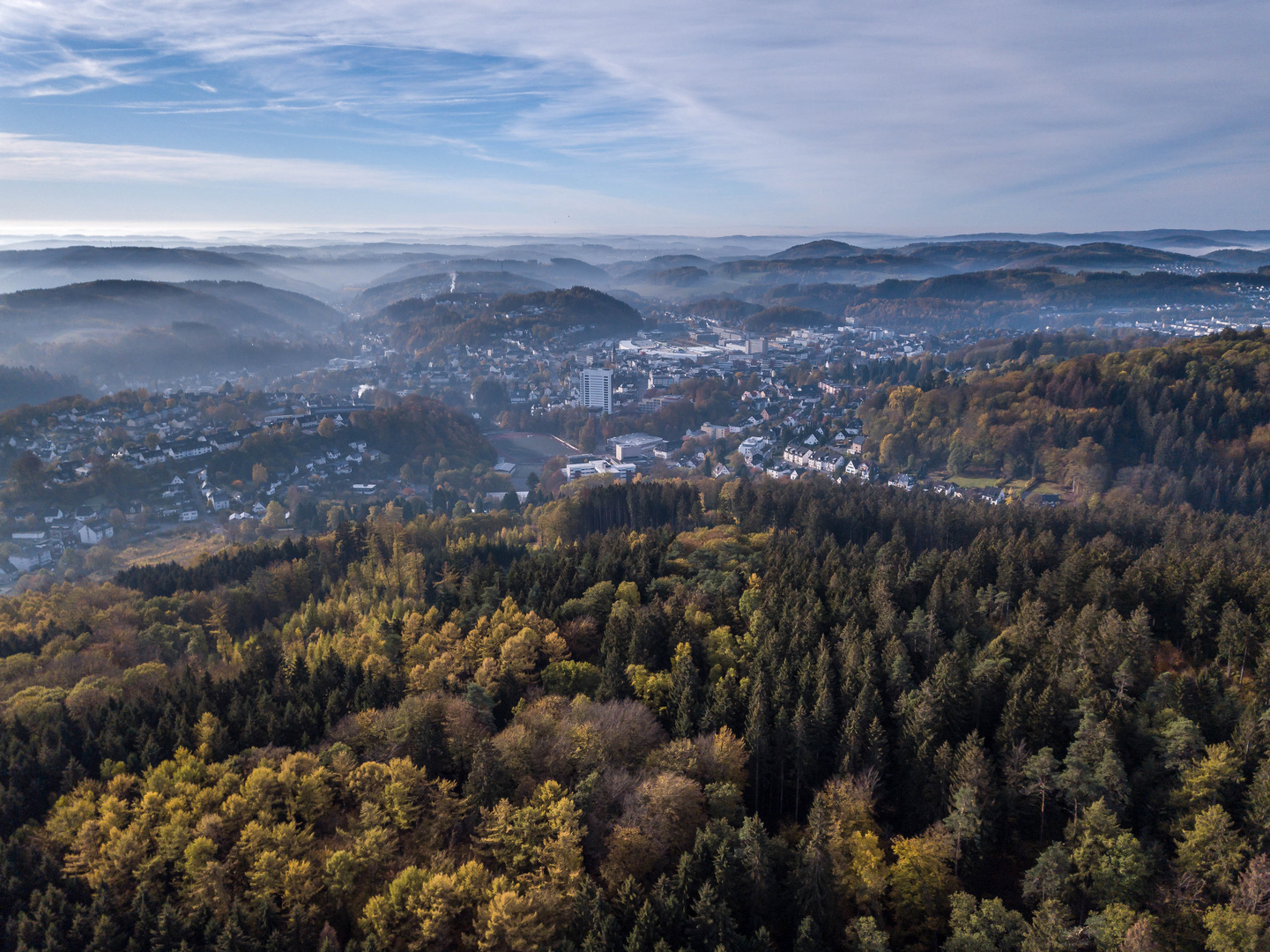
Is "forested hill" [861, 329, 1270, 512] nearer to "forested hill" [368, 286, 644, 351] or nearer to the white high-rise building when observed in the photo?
the white high-rise building

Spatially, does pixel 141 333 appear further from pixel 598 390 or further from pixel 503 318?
pixel 598 390

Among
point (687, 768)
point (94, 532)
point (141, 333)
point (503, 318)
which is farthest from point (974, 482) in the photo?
point (141, 333)

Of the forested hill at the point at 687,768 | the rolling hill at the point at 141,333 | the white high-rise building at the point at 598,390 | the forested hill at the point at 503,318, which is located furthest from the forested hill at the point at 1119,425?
the rolling hill at the point at 141,333

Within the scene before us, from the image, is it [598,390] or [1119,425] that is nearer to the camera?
[1119,425]

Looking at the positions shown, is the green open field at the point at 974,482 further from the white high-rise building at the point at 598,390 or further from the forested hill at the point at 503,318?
the forested hill at the point at 503,318

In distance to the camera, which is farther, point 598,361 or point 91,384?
point 598,361

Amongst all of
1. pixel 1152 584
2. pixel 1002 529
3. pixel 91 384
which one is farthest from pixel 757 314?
pixel 1152 584

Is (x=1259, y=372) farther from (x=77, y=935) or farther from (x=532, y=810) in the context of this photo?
(x=77, y=935)
